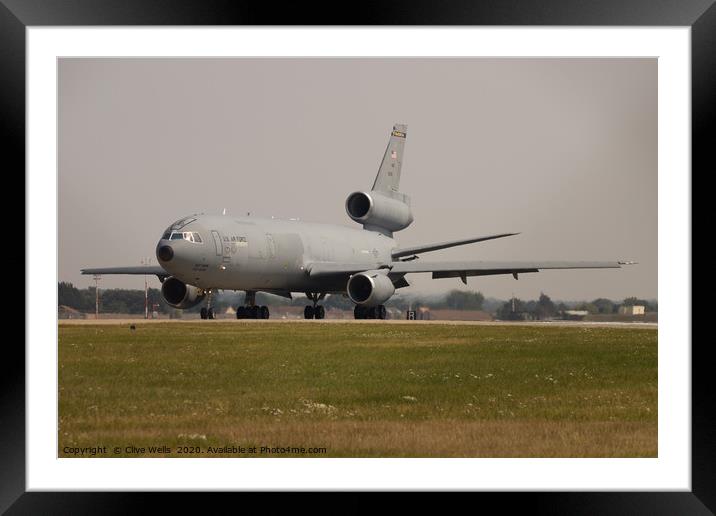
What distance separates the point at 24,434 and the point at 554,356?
11505 mm

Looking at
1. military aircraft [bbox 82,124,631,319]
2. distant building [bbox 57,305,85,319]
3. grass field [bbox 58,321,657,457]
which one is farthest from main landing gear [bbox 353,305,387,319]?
grass field [bbox 58,321,657,457]

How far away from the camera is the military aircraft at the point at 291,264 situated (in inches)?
1150

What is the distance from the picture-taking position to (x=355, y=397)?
13.7 metres

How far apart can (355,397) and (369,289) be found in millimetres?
18839

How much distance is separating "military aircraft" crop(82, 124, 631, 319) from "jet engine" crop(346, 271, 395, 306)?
33mm

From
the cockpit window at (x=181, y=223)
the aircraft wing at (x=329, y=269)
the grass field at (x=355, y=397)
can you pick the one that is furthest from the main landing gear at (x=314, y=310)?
the grass field at (x=355, y=397)

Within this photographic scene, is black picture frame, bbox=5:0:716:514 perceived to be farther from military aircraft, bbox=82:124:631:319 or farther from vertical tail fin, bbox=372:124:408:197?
vertical tail fin, bbox=372:124:408:197

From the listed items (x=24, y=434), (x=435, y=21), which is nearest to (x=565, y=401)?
(x=435, y=21)

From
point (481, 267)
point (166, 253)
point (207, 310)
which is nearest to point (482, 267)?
point (481, 267)

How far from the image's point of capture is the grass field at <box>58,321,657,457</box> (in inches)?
439

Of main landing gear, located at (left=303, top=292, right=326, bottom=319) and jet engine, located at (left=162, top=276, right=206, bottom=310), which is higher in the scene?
jet engine, located at (left=162, top=276, right=206, bottom=310)

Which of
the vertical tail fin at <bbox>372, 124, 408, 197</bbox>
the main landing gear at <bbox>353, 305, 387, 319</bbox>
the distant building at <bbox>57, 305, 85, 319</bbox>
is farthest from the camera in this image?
the vertical tail fin at <bbox>372, 124, 408, 197</bbox>

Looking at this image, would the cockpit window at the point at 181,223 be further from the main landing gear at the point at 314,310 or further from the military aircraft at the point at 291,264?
the main landing gear at the point at 314,310

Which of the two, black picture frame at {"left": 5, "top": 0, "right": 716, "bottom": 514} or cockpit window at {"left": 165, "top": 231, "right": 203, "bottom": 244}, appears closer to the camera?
black picture frame at {"left": 5, "top": 0, "right": 716, "bottom": 514}
